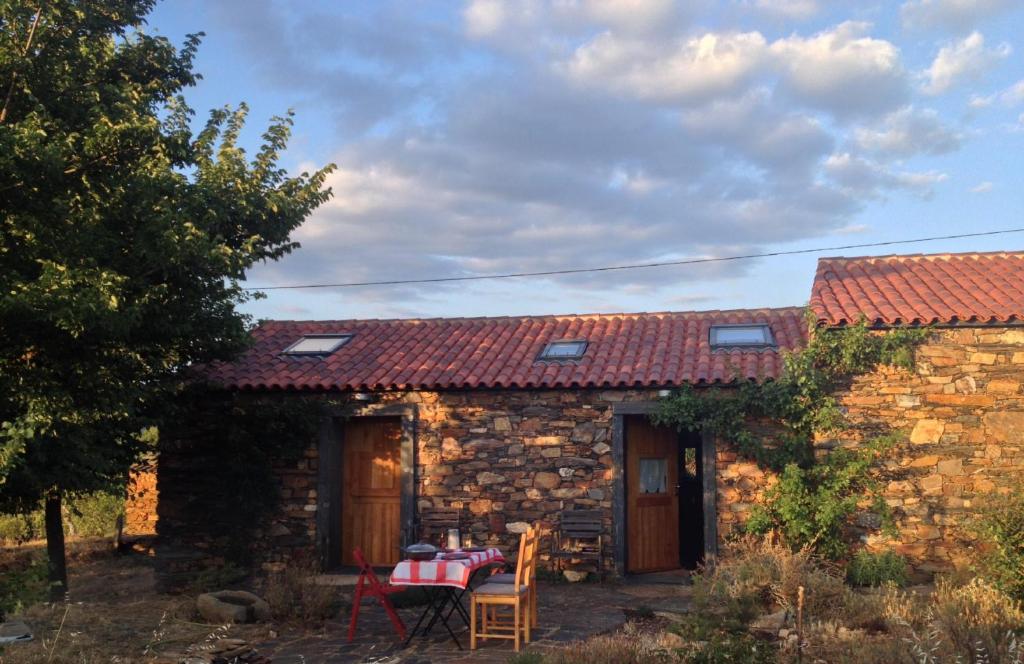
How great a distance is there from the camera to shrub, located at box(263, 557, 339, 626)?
852 centimetres

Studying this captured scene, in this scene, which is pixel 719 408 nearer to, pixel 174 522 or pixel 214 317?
pixel 214 317

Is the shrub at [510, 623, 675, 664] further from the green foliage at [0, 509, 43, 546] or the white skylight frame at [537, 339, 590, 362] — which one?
the green foliage at [0, 509, 43, 546]

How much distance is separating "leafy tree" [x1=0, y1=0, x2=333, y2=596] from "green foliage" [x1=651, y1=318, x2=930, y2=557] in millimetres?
5403

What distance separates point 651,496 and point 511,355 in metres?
2.69

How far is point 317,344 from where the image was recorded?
13.5m

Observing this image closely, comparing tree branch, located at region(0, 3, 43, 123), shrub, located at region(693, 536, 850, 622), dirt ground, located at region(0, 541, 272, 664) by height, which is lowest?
dirt ground, located at region(0, 541, 272, 664)

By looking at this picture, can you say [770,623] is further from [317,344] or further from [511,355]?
[317,344]

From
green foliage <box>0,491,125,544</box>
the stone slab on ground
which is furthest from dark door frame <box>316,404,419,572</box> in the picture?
green foliage <box>0,491,125,544</box>

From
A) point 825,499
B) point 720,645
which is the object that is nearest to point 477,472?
point 825,499

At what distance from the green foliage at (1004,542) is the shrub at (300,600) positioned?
6226 mm

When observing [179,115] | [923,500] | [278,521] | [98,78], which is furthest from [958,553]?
[98,78]

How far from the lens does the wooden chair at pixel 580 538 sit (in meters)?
10.8

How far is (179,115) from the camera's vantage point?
345 inches

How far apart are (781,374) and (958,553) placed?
2.71 metres
